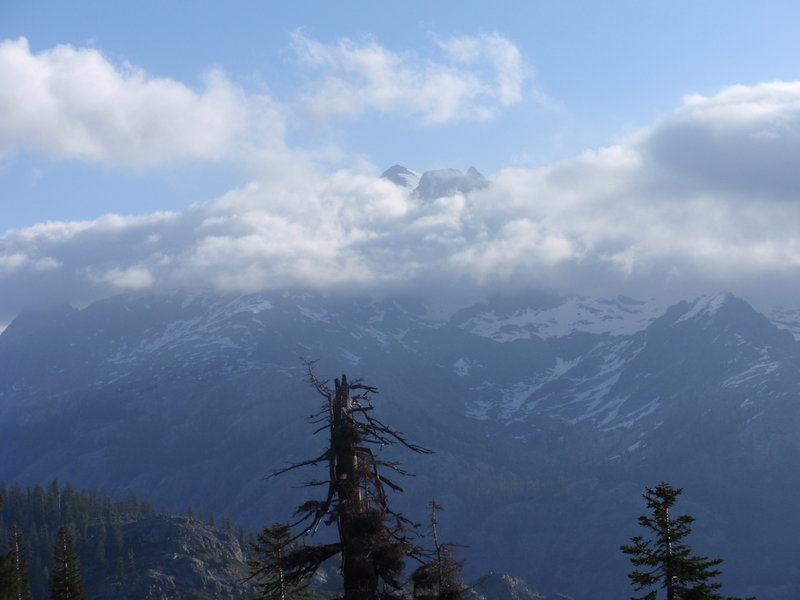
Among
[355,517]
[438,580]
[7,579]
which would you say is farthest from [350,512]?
[7,579]

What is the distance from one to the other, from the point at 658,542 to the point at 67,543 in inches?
3084

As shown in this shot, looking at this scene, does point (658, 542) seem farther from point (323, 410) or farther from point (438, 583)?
point (323, 410)

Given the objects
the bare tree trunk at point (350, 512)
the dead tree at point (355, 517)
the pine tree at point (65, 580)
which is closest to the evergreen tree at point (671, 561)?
the dead tree at point (355, 517)

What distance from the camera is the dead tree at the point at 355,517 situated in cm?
4031

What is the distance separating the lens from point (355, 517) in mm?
40531

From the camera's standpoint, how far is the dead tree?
4031 cm

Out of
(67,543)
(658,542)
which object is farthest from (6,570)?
(67,543)

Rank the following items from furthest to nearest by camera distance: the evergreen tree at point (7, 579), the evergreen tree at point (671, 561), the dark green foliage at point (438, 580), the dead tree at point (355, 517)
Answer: the evergreen tree at point (7, 579)
the evergreen tree at point (671, 561)
the dark green foliage at point (438, 580)
the dead tree at point (355, 517)

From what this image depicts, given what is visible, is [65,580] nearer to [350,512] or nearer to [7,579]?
[7,579]

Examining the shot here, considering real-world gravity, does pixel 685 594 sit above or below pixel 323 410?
below

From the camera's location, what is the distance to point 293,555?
4047 cm

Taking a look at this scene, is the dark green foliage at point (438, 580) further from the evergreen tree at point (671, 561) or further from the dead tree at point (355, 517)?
the evergreen tree at point (671, 561)

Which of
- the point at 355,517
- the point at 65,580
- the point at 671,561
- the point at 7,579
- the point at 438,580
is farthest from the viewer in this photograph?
the point at 65,580

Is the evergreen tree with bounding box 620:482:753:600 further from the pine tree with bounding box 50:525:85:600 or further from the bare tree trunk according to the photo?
the pine tree with bounding box 50:525:85:600
